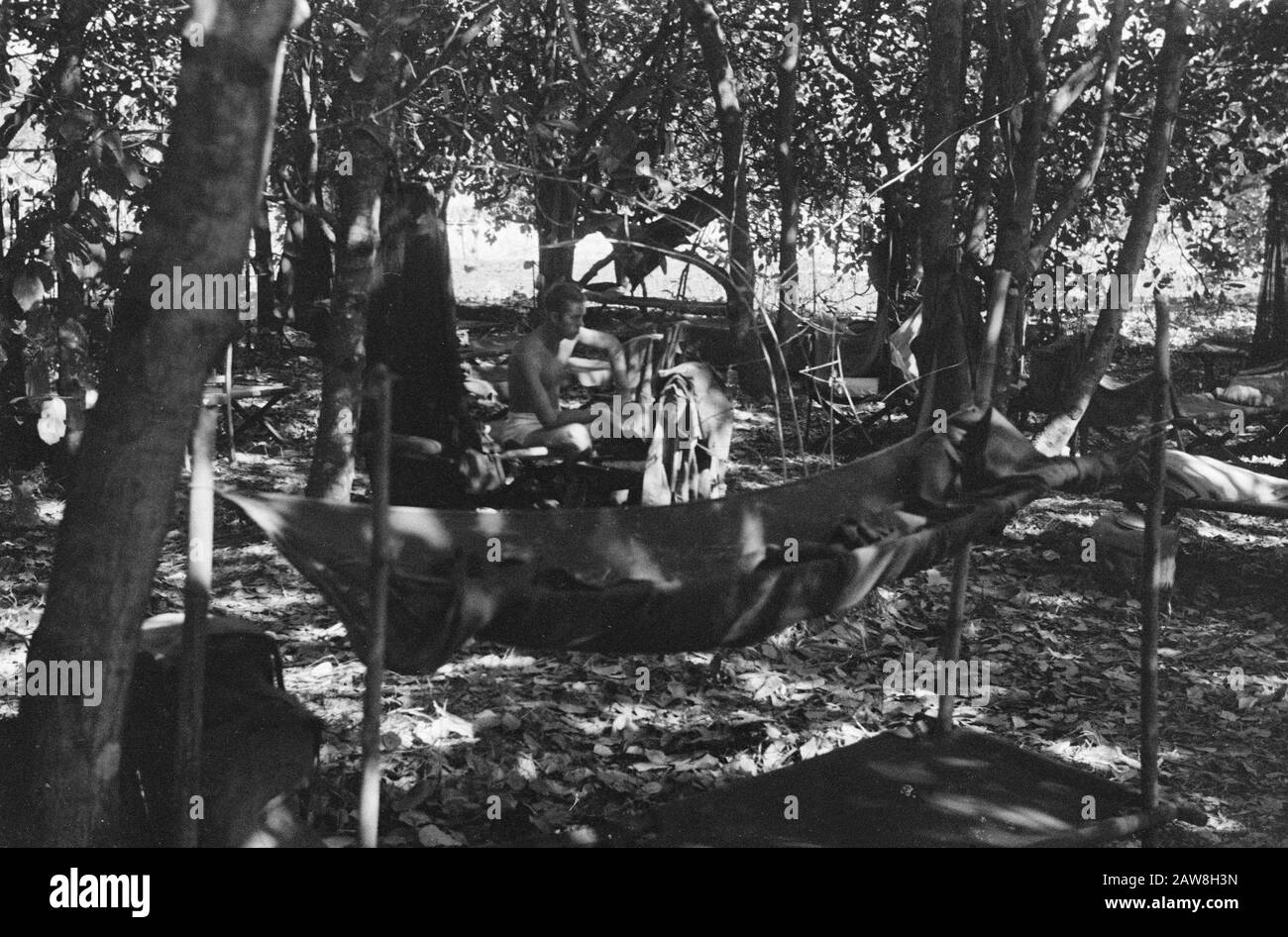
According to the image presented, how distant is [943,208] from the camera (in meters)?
6.44

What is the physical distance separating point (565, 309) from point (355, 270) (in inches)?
34.4

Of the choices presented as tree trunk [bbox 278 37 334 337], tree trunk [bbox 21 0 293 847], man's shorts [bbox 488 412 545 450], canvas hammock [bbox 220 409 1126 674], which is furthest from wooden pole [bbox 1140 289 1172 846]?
tree trunk [bbox 278 37 334 337]

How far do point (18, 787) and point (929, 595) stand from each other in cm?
423

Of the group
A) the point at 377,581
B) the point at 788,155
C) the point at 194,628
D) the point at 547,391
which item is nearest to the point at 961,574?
the point at 377,581

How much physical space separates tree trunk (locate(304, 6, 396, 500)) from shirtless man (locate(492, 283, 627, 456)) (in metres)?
0.65

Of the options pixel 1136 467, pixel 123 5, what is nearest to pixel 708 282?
pixel 123 5

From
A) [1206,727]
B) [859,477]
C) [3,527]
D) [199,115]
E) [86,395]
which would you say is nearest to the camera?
[199,115]

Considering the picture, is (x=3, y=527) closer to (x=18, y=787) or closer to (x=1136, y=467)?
(x=18, y=787)

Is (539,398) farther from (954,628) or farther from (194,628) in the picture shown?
(194,628)

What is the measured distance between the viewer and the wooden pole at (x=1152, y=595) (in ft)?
11.9

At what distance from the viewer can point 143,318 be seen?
2.73m

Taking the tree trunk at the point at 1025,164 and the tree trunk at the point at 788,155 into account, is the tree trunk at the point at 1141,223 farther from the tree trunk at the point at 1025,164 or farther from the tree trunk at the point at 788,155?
the tree trunk at the point at 788,155

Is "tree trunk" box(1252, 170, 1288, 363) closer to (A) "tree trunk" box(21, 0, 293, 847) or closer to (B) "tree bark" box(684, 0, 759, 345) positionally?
(B) "tree bark" box(684, 0, 759, 345)

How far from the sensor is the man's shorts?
5.61 metres
